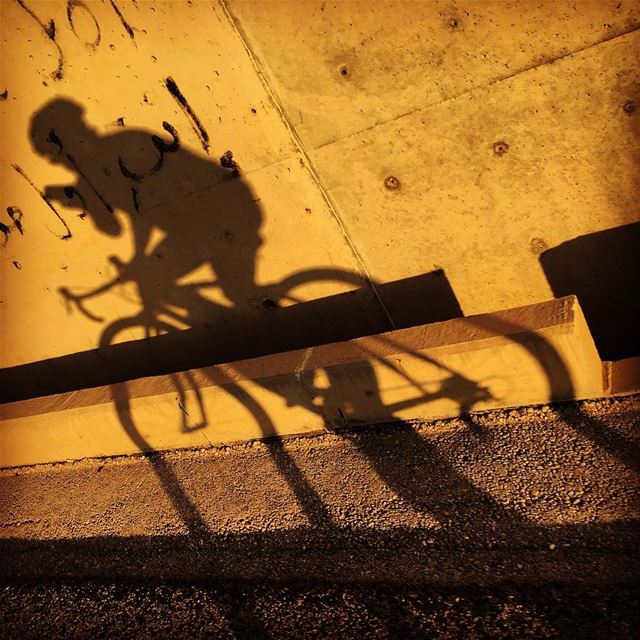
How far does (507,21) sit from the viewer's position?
8.07ft

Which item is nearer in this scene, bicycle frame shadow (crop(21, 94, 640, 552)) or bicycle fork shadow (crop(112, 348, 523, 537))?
bicycle fork shadow (crop(112, 348, 523, 537))

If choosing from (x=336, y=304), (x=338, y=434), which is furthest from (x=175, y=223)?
(x=338, y=434)

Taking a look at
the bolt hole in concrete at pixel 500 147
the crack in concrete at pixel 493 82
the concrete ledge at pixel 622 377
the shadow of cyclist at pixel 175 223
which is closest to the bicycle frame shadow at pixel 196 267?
the shadow of cyclist at pixel 175 223

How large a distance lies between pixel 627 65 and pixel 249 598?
10.8 ft

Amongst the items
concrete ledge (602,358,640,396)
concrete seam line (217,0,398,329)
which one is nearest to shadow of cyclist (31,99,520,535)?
concrete seam line (217,0,398,329)

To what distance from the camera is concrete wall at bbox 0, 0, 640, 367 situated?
8.47ft

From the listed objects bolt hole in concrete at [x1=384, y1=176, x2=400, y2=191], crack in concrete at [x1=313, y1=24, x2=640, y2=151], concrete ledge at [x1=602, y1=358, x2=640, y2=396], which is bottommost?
concrete ledge at [x1=602, y1=358, x2=640, y2=396]

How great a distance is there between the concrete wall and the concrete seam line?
0.01m

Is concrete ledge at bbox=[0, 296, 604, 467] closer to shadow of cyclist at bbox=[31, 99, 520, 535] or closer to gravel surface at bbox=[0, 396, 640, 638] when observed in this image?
shadow of cyclist at bbox=[31, 99, 520, 535]

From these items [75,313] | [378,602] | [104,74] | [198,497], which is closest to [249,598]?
[378,602]

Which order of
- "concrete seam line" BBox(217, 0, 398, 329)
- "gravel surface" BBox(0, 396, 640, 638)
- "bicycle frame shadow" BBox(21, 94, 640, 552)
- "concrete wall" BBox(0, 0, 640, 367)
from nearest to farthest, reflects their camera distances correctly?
"gravel surface" BBox(0, 396, 640, 638) → "concrete wall" BBox(0, 0, 640, 367) → "concrete seam line" BBox(217, 0, 398, 329) → "bicycle frame shadow" BBox(21, 94, 640, 552)

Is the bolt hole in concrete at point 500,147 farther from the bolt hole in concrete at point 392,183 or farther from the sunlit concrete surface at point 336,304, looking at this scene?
the bolt hole in concrete at point 392,183

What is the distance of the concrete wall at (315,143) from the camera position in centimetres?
258

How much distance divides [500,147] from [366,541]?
2321mm
